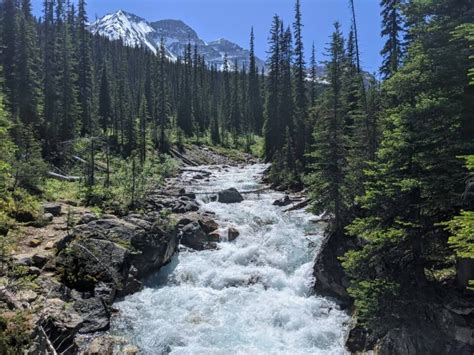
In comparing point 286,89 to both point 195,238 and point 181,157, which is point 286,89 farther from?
point 195,238

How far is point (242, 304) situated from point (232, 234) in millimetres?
7189

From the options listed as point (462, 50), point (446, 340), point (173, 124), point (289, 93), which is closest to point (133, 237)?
point (446, 340)

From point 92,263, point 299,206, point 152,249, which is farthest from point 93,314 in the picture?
point 299,206

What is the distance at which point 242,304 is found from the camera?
16.3 metres

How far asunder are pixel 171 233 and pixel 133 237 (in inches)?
109

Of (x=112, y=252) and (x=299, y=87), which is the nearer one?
(x=112, y=252)

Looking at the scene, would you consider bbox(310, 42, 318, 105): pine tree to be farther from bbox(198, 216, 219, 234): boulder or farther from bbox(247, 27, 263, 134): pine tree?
bbox(198, 216, 219, 234): boulder

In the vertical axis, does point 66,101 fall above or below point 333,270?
above

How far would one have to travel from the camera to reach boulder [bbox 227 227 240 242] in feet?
75.6

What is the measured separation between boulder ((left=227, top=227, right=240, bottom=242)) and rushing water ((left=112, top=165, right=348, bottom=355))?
0.29 meters

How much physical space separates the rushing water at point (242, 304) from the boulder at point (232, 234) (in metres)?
0.29

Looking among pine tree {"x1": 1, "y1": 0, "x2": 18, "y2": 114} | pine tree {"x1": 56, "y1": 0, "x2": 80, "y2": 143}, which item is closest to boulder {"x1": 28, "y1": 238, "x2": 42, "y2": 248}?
pine tree {"x1": 56, "y1": 0, "x2": 80, "y2": 143}

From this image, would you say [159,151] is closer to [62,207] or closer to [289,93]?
[289,93]

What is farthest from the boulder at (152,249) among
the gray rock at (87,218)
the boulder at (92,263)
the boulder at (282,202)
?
the boulder at (282,202)
